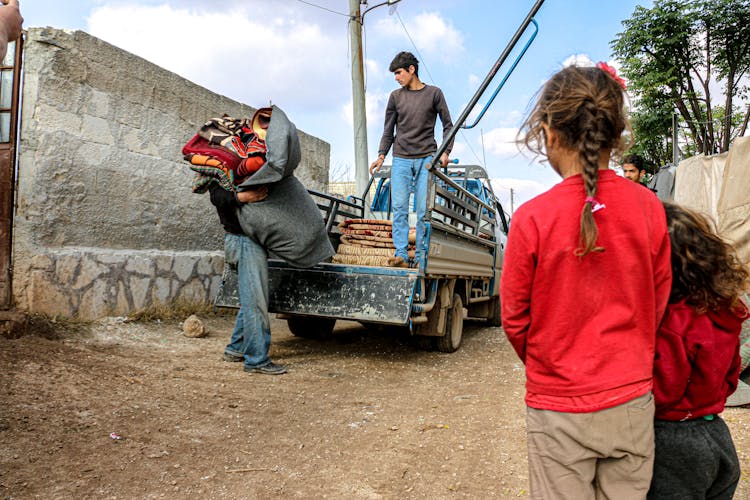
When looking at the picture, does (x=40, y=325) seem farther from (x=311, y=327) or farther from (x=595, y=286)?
(x=595, y=286)

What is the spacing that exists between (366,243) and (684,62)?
19.5 m

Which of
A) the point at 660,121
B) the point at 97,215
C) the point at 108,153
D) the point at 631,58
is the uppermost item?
the point at 631,58

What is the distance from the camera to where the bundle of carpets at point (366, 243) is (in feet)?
17.8

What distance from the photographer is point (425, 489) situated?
2.79 meters

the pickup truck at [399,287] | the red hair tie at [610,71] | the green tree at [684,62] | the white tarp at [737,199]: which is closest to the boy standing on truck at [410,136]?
the pickup truck at [399,287]

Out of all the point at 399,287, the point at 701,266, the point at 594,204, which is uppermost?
the point at 594,204

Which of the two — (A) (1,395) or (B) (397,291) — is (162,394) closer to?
(A) (1,395)

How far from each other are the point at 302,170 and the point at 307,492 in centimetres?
744

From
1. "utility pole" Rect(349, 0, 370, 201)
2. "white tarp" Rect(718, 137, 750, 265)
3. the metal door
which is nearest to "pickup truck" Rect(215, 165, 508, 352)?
the metal door

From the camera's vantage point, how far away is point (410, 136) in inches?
219

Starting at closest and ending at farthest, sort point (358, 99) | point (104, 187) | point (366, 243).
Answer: point (366, 243) → point (104, 187) → point (358, 99)

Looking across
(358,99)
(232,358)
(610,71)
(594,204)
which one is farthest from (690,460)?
(358,99)

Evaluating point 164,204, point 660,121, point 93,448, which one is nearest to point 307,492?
point 93,448

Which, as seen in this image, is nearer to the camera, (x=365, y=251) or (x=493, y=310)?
(x=365, y=251)
